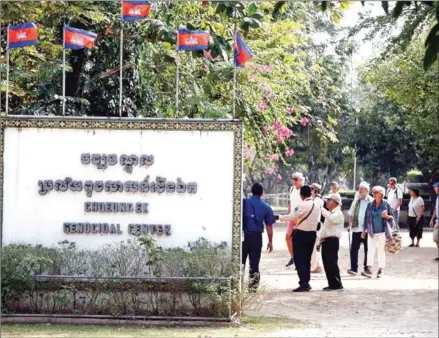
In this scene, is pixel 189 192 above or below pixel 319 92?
below

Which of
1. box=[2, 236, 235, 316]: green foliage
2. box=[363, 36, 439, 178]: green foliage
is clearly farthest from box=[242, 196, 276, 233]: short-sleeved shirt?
box=[363, 36, 439, 178]: green foliage

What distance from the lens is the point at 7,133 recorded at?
13.5 metres

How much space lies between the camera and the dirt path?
12.3m

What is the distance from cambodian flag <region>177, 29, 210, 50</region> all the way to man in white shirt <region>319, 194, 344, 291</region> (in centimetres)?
433

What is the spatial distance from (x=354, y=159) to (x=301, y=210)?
38347mm

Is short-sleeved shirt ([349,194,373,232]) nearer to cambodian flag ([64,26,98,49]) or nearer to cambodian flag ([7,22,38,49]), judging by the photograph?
cambodian flag ([64,26,98,49])

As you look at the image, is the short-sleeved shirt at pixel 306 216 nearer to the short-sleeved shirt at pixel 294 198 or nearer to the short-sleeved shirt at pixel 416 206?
the short-sleeved shirt at pixel 294 198

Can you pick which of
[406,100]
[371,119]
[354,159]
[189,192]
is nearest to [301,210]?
[189,192]

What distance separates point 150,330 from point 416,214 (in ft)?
49.4

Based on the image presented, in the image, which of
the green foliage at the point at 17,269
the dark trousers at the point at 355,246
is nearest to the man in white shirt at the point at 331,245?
the dark trousers at the point at 355,246

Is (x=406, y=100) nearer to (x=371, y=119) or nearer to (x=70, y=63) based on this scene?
(x=70, y=63)

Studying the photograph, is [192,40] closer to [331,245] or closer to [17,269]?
[17,269]

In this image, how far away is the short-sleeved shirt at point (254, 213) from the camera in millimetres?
15047

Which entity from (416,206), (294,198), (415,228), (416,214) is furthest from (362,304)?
(415,228)
